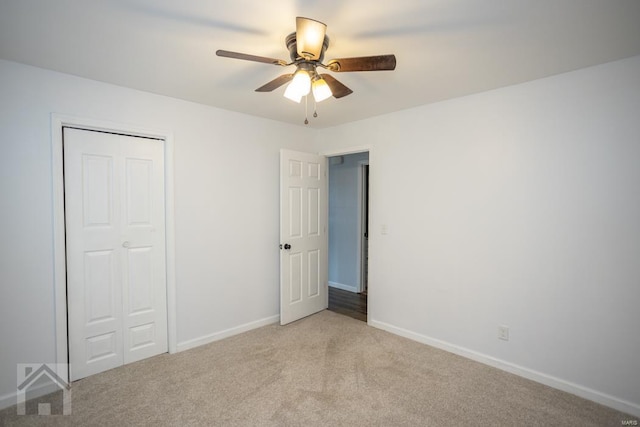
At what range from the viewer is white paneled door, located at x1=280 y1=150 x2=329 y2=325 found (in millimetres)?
3586

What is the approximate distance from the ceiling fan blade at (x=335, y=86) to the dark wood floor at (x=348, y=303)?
278 cm

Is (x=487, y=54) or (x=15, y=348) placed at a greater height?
(x=487, y=54)

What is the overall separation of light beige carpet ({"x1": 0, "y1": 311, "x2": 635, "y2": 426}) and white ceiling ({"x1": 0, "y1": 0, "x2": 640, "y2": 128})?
7.88 feet

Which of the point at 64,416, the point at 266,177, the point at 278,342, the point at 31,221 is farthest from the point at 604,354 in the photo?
the point at 31,221


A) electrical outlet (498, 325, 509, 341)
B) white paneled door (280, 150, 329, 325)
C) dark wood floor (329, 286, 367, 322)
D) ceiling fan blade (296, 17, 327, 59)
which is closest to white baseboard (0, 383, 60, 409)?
white paneled door (280, 150, 329, 325)

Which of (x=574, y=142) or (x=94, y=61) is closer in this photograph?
(x=94, y=61)

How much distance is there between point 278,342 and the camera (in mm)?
3125

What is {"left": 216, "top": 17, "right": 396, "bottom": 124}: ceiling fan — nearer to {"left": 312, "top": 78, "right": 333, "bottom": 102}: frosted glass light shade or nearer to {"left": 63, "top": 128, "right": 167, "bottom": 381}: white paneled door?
{"left": 312, "top": 78, "right": 333, "bottom": 102}: frosted glass light shade

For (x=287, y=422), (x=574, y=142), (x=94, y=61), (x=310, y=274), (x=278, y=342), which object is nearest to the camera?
(x=287, y=422)

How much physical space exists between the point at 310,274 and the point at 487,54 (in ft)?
9.54

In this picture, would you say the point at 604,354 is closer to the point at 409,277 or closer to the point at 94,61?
the point at 409,277

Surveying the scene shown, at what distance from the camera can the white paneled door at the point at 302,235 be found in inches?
141

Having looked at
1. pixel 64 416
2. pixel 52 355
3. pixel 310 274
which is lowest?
pixel 64 416

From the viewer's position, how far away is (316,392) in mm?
2293
